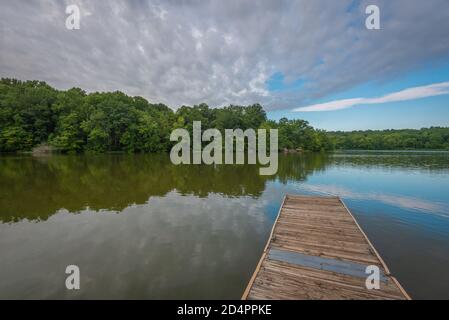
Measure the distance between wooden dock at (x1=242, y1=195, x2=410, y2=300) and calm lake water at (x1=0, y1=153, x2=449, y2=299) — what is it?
562 millimetres

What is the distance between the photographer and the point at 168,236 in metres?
6.21

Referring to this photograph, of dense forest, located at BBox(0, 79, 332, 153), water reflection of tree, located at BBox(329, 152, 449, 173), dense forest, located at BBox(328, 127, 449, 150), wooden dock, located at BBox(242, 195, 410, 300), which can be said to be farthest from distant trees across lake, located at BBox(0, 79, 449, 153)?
dense forest, located at BBox(328, 127, 449, 150)

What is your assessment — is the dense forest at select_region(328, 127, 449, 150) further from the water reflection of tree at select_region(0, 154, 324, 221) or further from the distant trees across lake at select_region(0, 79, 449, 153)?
the water reflection of tree at select_region(0, 154, 324, 221)

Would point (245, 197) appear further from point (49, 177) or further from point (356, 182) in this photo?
point (49, 177)

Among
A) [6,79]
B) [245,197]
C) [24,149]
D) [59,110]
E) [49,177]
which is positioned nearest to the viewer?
[245,197]

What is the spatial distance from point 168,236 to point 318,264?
4.08 meters

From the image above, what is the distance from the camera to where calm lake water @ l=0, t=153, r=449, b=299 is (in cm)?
405

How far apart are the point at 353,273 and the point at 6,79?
66157mm

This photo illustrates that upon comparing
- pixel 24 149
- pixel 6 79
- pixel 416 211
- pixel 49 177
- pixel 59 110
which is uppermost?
pixel 6 79

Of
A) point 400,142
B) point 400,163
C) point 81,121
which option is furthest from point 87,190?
point 400,142

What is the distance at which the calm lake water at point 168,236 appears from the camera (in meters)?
4.05

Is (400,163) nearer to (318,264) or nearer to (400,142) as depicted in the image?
(318,264)
